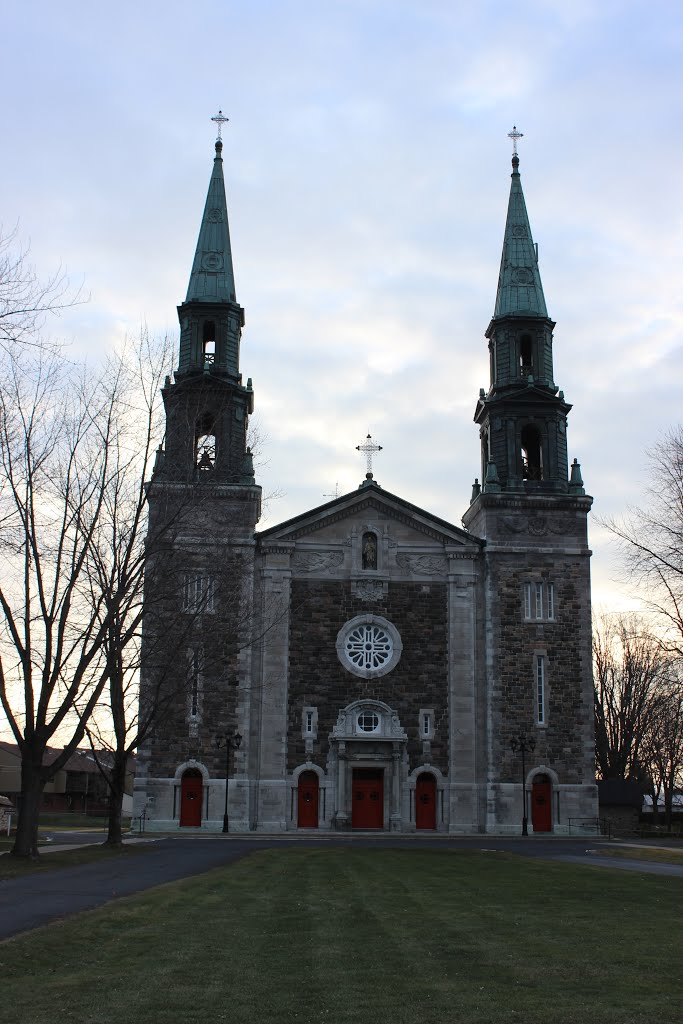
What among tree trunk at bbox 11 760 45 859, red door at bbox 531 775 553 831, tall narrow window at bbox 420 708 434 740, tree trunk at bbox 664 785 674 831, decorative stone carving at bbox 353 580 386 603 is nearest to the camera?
tree trunk at bbox 11 760 45 859

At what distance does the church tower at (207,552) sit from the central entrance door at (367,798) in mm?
5096

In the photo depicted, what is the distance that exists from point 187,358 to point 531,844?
2471cm

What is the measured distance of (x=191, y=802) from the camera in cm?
4366

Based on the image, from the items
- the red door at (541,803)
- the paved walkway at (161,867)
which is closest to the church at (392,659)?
the red door at (541,803)

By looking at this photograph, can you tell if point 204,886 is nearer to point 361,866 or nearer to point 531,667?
point 361,866

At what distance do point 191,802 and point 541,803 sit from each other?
14123 millimetres

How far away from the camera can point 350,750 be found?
44625 millimetres

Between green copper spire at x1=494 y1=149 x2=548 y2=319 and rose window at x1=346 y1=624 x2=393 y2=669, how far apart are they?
15.6 meters

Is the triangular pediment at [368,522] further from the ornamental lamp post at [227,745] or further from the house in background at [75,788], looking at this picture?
the house in background at [75,788]

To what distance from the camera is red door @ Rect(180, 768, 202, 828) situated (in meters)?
43.6

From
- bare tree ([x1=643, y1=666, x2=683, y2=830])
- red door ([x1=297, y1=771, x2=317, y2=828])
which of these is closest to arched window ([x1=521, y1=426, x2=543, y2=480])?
red door ([x1=297, y1=771, x2=317, y2=828])

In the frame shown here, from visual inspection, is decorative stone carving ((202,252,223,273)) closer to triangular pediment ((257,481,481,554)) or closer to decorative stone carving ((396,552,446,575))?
triangular pediment ((257,481,481,554))

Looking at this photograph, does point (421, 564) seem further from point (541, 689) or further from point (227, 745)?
point (227, 745)

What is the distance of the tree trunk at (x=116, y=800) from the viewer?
103ft
